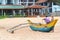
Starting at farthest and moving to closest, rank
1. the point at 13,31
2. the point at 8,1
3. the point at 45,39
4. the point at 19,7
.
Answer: the point at 8,1 < the point at 19,7 < the point at 13,31 < the point at 45,39

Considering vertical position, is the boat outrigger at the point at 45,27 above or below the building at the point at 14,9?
above

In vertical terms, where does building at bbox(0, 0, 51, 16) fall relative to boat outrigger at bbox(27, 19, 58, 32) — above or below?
below

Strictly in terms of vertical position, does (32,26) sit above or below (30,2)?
above

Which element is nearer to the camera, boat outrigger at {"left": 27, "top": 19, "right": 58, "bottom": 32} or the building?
boat outrigger at {"left": 27, "top": 19, "right": 58, "bottom": 32}

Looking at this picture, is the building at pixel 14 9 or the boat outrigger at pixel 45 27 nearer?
the boat outrigger at pixel 45 27

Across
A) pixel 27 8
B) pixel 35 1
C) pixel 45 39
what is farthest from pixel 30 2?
pixel 45 39

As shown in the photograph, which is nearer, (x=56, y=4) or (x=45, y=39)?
(x=45, y=39)

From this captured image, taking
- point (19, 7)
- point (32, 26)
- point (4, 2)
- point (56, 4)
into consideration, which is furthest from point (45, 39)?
point (56, 4)

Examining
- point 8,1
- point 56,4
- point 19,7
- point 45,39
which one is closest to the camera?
point 45,39

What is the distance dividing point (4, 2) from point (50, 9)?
11658 millimetres

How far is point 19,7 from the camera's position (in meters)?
44.3

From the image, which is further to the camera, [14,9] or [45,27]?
[14,9]

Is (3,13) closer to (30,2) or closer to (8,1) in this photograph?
(8,1)

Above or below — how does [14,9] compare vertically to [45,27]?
below
